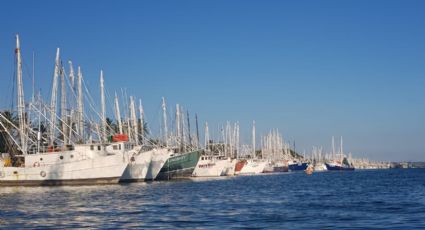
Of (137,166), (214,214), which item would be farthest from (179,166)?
(214,214)

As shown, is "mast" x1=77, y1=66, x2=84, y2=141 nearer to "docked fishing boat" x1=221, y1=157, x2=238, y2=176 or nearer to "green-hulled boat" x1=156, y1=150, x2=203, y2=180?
"green-hulled boat" x1=156, y1=150, x2=203, y2=180

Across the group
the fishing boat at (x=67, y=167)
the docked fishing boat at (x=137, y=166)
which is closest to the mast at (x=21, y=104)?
the fishing boat at (x=67, y=167)

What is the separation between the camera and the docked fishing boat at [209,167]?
Result: 116 m

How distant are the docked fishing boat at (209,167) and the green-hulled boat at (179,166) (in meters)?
6.39

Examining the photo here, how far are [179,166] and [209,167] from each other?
16.0 meters

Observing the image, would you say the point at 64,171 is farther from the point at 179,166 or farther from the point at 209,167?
the point at 209,167

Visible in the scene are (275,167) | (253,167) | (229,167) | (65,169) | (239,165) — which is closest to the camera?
(65,169)

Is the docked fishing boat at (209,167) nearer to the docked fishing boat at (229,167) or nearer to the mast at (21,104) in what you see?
the docked fishing boat at (229,167)

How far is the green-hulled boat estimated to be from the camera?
10138 centimetres

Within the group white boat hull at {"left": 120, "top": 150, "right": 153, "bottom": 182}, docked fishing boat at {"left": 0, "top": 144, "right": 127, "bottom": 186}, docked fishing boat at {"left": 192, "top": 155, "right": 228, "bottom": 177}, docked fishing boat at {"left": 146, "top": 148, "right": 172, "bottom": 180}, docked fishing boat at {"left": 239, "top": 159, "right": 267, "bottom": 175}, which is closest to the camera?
docked fishing boat at {"left": 0, "top": 144, "right": 127, "bottom": 186}

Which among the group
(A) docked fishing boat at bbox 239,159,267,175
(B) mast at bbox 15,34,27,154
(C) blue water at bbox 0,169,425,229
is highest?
(B) mast at bbox 15,34,27,154

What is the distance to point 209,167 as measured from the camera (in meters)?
118

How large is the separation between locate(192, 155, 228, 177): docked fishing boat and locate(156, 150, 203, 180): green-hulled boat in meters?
6.39

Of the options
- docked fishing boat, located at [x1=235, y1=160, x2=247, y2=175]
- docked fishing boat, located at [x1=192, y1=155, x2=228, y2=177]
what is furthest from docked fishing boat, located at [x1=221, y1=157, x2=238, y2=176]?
docked fishing boat, located at [x1=235, y1=160, x2=247, y2=175]
